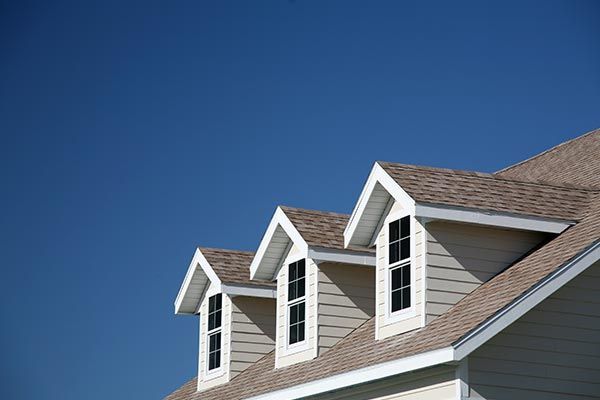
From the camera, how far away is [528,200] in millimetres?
15680

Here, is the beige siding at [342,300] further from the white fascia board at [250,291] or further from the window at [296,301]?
the white fascia board at [250,291]

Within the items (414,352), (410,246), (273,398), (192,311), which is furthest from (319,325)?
(192,311)

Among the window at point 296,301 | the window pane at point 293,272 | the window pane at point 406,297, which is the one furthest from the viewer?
the window pane at point 293,272

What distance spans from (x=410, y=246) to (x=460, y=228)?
71 cm

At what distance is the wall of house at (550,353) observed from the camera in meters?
13.2

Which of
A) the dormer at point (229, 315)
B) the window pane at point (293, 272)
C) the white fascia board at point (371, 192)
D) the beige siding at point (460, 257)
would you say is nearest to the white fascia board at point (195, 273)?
the dormer at point (229, 315)

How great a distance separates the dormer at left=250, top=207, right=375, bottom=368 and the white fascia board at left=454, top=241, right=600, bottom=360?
4211 mm

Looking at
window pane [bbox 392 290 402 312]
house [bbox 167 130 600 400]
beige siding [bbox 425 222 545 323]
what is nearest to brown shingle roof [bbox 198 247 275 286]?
house [bbox 167 130 600 400]

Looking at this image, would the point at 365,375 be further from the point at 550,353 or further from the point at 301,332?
the point at 301,332

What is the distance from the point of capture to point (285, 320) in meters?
18.3

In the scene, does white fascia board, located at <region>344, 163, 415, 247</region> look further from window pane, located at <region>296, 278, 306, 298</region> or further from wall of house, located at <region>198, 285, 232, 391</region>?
wall of house, located at <region>198, 285, 232, 391</region>

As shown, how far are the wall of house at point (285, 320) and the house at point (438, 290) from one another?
3 cm

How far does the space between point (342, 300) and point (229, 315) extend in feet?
10.9

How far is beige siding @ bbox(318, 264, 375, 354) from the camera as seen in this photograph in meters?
17.3
